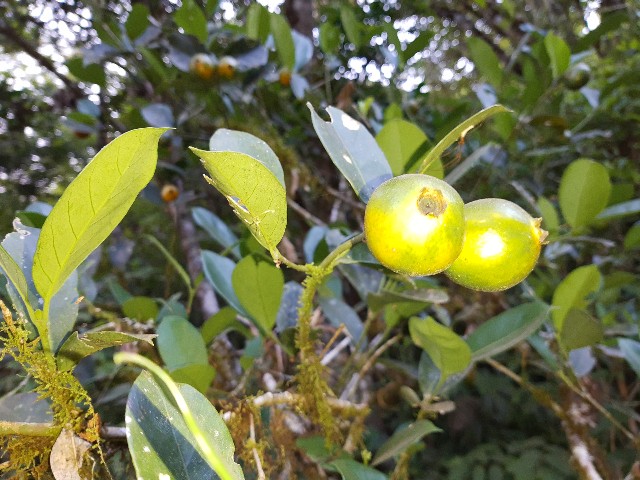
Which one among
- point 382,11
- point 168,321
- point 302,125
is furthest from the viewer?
point 382,11

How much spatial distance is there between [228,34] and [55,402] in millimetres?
1343

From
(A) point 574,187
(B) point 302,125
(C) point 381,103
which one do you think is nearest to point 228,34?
(B) point 302,125

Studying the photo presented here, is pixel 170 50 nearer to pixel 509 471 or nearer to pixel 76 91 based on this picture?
pixel 76 91

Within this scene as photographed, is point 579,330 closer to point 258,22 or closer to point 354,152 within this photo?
point 354,152

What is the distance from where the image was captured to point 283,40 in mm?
1450

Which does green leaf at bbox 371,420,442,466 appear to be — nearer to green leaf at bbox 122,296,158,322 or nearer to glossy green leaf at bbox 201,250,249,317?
glossy green leaf at bbox 201,250,249,317

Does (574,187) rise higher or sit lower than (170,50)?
lower

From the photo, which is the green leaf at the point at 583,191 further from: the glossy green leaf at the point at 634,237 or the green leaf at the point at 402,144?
the green leaf at the point at 402,144

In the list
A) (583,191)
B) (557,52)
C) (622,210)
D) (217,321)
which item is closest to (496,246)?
(217,321)

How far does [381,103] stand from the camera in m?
1.97

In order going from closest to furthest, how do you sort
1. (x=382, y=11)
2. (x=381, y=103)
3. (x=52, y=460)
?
(x=52, y=460), (x=381, y=103), (x=382, y=11)

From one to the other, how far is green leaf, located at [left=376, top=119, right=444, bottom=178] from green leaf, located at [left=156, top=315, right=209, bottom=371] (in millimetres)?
374

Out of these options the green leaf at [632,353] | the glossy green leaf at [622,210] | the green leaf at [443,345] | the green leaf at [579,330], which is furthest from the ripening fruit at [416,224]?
the glossy green leaf at [622,210]

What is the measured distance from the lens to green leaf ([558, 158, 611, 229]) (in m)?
0.98
